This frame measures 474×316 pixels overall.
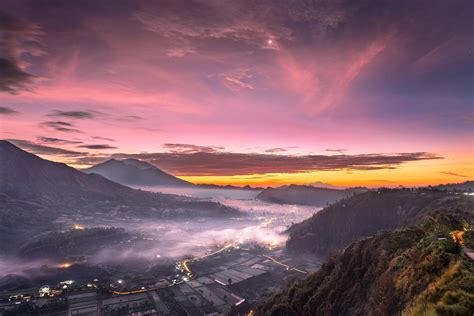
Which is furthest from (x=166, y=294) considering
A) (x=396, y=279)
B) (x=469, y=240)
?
(x=469, y=240)

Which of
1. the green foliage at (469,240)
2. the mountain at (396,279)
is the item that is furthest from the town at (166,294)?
the green foliage at (469,240)

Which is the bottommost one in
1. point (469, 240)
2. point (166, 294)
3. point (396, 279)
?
point (166, 294)

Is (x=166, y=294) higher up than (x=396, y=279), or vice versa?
(x=396, y=279)

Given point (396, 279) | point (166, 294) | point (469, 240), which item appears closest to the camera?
point (396, 279)

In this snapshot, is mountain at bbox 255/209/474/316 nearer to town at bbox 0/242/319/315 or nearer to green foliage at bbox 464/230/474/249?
green foliage at bbox 464/230/474/249

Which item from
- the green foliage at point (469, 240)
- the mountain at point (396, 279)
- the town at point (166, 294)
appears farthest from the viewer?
the town at point (166, 294)

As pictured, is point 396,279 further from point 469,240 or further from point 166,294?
point 166,294

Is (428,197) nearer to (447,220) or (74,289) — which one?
(447,220)

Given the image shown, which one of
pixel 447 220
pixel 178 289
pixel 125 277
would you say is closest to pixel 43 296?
pixel 125 277

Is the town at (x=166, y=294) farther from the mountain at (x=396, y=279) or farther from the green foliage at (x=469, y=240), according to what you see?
the green foliage at (x=469, y=240)
